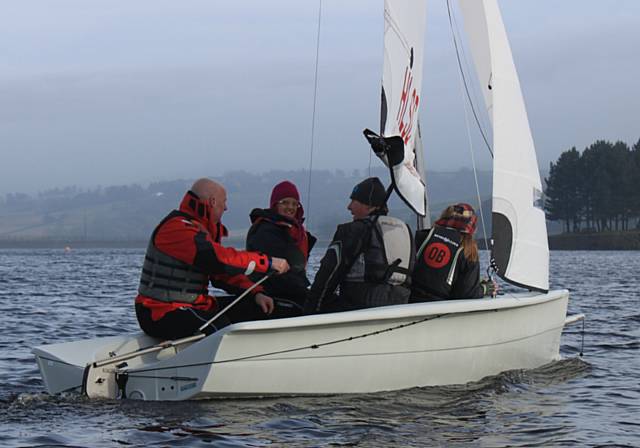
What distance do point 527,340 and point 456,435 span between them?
2.54 metres

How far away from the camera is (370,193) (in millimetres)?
7941

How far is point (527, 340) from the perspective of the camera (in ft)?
30.2

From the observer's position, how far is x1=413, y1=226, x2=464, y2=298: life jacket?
333 inches

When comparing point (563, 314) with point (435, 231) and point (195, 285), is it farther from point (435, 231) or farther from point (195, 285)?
point (195, 285)

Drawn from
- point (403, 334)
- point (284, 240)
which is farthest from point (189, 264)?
point (403, 334)

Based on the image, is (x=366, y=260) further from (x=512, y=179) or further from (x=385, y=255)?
(x=512, y=179)

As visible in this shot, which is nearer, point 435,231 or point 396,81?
point 435,231

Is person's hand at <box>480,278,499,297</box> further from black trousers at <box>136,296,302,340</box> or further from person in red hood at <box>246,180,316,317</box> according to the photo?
black trousers at <box>136,296,302,340</box>

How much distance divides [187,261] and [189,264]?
0.07m

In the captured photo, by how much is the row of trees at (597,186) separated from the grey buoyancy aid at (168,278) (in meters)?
111

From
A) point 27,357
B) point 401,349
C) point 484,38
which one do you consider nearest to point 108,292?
point 27,357

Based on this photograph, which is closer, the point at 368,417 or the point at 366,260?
the point at 368,417

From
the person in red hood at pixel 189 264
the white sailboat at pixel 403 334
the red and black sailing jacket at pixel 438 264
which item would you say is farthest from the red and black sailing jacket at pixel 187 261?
the red and black sailing jacket at pixel 438 264

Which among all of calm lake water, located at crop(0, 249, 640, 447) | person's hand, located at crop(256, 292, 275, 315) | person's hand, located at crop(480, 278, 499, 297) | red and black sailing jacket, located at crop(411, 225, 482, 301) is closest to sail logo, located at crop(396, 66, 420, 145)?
red and black sailing jacket, located at crop(411, 225, 482, 301)
